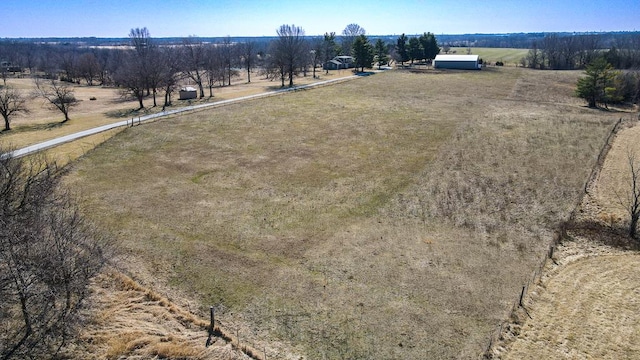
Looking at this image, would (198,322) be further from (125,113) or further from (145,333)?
(125,113)

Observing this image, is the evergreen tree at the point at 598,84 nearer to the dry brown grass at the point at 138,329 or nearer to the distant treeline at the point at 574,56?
the distant treeline at the point at 574,56

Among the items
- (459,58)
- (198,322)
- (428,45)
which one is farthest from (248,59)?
(198,322)

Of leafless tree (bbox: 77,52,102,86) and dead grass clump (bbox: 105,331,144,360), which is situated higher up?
leafless tree (bbox: 77,52,102,86)

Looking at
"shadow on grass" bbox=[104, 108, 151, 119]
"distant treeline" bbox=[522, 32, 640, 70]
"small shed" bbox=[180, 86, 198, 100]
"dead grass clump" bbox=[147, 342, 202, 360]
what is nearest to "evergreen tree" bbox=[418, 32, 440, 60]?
"distant treeline" bbox=[522, 32, 640, 70]

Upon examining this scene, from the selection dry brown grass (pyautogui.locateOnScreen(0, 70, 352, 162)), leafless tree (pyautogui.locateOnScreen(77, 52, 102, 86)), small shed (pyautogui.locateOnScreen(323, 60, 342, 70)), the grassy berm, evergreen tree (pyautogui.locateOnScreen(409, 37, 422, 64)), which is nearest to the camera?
the grassy berm

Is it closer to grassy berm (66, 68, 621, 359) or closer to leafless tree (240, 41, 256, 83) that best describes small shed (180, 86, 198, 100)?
grassy berm (66, 68, 621, 359)

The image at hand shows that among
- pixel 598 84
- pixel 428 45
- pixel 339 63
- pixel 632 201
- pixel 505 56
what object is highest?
pixel 428 45

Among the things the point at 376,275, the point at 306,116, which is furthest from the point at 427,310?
the point at 306,116

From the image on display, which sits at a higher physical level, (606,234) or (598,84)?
(598,84)
